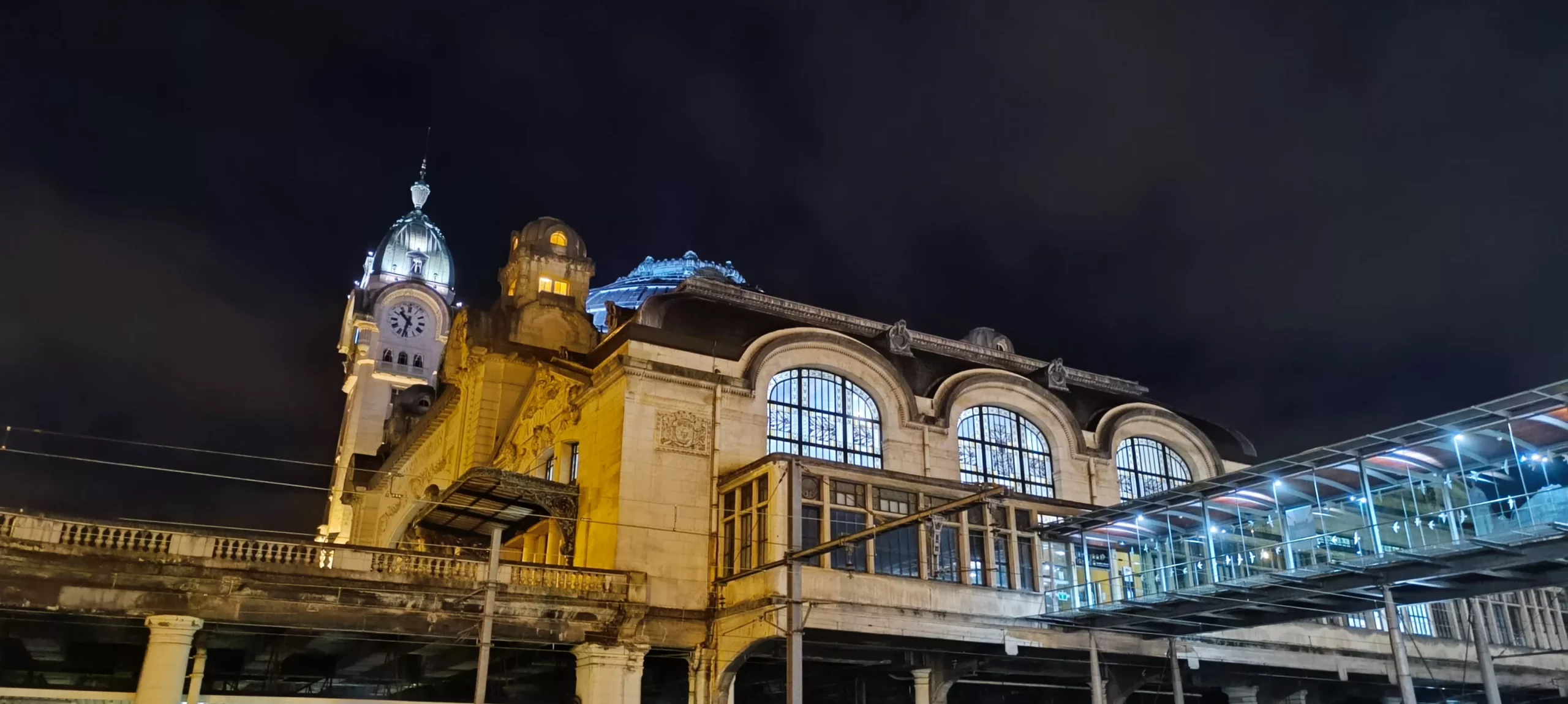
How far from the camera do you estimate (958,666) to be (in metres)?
31.8

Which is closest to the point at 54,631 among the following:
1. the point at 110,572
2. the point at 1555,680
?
the point at 110,572

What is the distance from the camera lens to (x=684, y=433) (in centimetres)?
3322

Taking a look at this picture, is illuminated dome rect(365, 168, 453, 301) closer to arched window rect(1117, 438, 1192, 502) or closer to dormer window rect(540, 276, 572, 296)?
dormer window rect(540, 276, 572, 296)

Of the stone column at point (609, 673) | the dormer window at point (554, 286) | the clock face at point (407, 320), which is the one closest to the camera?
the stone column at point (609, 673)

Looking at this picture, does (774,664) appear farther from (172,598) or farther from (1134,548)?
(172,598)

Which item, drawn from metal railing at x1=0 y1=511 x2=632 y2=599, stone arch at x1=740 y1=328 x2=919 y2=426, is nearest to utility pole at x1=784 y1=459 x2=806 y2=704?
metal railing at x1=0 y1=511 x2=632 y2=599

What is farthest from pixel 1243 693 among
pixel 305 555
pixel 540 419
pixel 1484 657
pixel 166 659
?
pixel 166 659

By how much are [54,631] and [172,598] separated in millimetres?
4647

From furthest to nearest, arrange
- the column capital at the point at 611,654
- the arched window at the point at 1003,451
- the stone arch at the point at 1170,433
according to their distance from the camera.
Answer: the stone arch at the point at 1170,433 → the arched window at the point at 1003,451 → the column capital at the point at 611,654

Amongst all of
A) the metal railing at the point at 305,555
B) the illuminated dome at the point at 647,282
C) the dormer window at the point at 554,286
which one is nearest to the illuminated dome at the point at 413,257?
the illuminated dome at the point at 647,282

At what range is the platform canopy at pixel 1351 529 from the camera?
70.8 ft

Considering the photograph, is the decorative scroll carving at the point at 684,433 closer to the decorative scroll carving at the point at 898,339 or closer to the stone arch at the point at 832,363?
the stone arch at the point at 832,363

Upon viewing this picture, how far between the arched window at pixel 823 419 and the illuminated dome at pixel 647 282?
4185 cm

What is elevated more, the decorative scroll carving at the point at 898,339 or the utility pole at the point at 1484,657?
the decorative scroll carving at the point at 898,339
